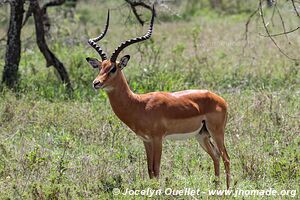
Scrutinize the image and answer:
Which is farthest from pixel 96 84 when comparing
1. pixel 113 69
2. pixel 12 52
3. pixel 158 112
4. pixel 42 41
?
pixel 12 52

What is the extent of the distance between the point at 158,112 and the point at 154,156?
0.40m

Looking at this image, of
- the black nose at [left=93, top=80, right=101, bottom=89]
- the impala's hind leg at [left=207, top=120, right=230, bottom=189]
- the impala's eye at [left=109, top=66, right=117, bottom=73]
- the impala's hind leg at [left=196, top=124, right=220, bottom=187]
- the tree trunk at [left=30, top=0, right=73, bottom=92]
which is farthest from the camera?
the tree trunk at [left=30, top=0, right=73, bottom=92]

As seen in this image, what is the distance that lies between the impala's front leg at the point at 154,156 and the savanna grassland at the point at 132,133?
163mm

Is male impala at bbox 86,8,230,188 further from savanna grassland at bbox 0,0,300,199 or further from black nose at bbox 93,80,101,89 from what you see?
savanna grassland at bbox 0,0,300,199

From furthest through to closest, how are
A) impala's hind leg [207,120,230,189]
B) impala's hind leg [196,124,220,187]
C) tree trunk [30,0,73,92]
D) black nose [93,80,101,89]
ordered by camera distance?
tree trunk [30,0,73,92] → impala's hind leg [196,124,220,187] → impala's hind leg [207,120,230,189] → black nose [93,80,101,89]

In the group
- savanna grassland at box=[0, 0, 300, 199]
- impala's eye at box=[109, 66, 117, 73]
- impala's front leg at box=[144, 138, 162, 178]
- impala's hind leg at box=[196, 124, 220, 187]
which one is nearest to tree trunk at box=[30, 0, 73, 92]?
savanna grassland at box=[0, 0, 300, 199]

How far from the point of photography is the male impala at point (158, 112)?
6.83m

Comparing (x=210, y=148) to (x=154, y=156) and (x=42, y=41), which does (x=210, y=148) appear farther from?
(x=42, y=41)

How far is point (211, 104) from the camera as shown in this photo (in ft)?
23.3

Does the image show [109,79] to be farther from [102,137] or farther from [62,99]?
[62,99]

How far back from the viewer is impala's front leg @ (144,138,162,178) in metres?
6.82

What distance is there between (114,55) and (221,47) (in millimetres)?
9297

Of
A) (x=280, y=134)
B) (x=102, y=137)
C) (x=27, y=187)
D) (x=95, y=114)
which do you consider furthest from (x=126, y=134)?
(x=27, y=187)

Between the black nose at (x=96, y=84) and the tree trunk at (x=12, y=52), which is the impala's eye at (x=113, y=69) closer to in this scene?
the black nose at (x=96, y=84)
